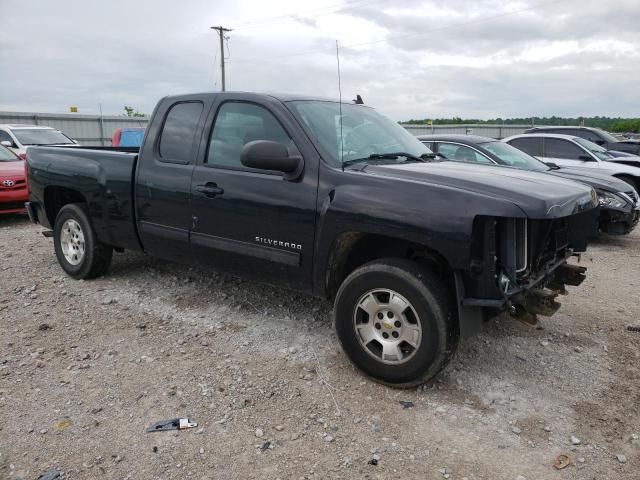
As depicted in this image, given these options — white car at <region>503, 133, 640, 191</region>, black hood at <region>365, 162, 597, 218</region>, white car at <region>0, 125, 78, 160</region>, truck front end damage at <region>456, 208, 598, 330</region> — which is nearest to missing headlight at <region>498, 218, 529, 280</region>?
truck front end damage at <region>456, 208, 598, 330</region>

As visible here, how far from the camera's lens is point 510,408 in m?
3.22

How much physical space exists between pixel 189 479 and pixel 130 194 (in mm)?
2851

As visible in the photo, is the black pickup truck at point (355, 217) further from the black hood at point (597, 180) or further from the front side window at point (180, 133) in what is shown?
the black hood at point (597, 180)

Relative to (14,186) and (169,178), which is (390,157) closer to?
(169,178)

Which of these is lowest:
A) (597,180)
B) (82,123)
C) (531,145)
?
(597,180)

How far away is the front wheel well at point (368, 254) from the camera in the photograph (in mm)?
3396

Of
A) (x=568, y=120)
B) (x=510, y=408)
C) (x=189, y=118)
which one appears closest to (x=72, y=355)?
(x=189, y=118)

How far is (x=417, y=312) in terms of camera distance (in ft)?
10.5

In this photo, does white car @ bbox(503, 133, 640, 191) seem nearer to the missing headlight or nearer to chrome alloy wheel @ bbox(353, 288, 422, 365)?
the missing headlight

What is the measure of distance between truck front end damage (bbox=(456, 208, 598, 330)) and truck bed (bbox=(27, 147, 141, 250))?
3.12 metres

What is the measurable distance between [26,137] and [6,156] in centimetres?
326

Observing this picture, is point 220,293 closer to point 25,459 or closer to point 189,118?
point 189,118

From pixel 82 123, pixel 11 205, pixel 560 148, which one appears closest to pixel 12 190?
pixel 11 205

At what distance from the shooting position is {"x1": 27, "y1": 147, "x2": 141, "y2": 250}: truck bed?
15.7ft
